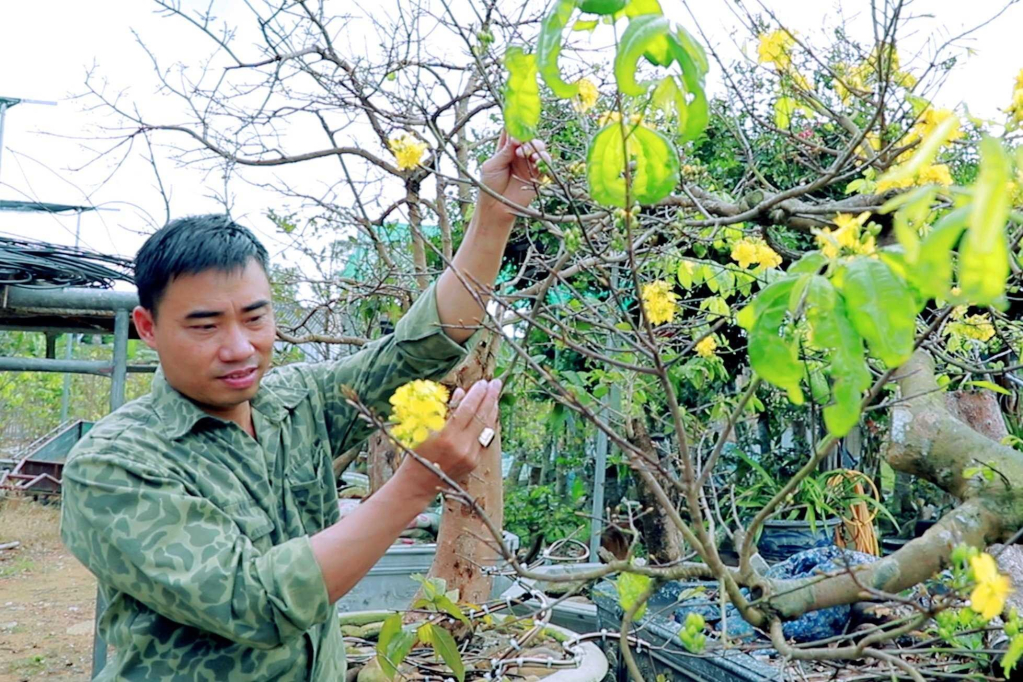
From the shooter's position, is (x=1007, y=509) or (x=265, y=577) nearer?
(x=265, y=577)

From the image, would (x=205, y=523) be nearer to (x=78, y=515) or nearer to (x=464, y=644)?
(x=78, y=515)

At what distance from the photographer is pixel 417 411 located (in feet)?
3.50

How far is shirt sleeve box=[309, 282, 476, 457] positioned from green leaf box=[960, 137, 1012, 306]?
1.28 m

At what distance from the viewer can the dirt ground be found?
16.7 feet

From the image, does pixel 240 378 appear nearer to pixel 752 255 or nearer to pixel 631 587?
pixel 631 587

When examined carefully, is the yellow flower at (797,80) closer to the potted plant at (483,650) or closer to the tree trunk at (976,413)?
the tree trunk at (976,413)

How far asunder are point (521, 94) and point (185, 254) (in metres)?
0.76

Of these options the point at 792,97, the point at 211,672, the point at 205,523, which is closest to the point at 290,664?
the point at 211,672

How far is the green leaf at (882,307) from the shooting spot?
718mm

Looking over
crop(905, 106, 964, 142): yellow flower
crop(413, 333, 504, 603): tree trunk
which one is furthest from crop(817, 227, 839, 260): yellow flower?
crop(413, 333, 504, 603): tree trunk

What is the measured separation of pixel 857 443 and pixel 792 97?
471 cm

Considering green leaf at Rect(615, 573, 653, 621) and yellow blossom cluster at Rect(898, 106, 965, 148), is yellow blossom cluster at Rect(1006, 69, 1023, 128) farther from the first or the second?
green leaf at Rect(615, 573, 653, 621)

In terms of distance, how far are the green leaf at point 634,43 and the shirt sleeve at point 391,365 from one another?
958mm

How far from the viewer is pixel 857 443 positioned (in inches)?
260
